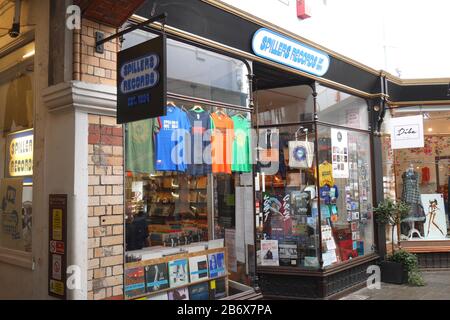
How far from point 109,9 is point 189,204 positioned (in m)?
3.06

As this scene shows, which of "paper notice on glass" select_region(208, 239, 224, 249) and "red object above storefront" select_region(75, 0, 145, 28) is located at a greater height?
"red object above storefront" select_region(75, 0, 145, 28)

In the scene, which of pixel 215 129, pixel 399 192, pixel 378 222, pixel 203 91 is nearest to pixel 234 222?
pixel 215 129

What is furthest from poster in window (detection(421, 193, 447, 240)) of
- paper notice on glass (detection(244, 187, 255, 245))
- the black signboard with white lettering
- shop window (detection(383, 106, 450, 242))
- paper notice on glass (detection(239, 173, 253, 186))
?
the black signboard with white lettering

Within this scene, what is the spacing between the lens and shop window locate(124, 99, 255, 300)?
198 inches

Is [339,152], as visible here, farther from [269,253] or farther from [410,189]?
[410,189]

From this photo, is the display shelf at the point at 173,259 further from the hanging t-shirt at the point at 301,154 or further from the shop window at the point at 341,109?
the shop window at the point at 341,109

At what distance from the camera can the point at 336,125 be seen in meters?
8.42

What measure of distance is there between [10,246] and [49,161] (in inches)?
59.2

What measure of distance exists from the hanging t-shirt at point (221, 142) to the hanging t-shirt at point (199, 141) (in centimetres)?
9

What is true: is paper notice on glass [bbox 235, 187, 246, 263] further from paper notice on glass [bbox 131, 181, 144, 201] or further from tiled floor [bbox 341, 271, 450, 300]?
tiled floor [bbox 341, 271, 450, 300]

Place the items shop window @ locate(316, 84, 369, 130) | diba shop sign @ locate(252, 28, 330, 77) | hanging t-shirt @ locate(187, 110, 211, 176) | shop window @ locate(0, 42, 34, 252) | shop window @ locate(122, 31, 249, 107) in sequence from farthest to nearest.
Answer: shop window @ locate(316, 84, 369, 130)
diba shop sign @ locate(252, 28, 330, 77)
hanging t-shirt @ locate(187, 110, 211, 176)
shop window @ locate(122, 31, 249, 107)
shop window @ locate(0, 42, 34, 252)

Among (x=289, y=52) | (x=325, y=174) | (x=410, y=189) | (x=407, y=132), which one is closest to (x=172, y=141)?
(x=289, y=52)

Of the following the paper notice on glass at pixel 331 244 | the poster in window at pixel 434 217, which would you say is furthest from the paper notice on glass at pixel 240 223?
the poster in window at pixel 434 217

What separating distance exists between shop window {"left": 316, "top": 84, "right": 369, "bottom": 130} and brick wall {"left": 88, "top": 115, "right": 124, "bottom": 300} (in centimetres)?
449
